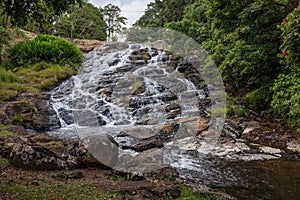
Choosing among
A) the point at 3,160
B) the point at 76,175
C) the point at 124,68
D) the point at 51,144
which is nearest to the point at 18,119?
the point at 51,144

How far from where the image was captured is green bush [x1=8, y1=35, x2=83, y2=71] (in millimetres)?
16547

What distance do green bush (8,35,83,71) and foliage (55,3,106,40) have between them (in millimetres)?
7557

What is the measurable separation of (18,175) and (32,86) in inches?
373

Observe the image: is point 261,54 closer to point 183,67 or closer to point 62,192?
point 183,67

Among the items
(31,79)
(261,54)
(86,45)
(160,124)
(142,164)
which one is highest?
(86,45)

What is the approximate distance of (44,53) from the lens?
→ 1716 centimetres

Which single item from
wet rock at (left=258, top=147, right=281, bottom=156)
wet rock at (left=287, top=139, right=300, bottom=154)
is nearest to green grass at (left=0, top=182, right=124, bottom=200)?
wet rock at (left=258, top=147, right=281, bottom=156)

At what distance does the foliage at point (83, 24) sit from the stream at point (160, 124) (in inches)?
325

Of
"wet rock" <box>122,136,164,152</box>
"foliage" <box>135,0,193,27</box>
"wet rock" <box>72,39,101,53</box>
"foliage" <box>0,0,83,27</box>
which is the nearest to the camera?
"foliage" <box>0,0,83,27</box>

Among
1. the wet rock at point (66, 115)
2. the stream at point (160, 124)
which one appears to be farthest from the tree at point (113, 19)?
the wet rock at point (66, 115)

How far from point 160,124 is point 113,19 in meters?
24.3

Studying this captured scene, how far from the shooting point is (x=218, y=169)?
20.5 feet

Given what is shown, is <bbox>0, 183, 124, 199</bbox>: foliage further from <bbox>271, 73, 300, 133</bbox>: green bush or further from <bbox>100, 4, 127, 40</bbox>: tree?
<bbox>100, 4, 127, 40</bbox>: tree

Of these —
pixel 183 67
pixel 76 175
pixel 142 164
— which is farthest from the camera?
pixel 183 67
